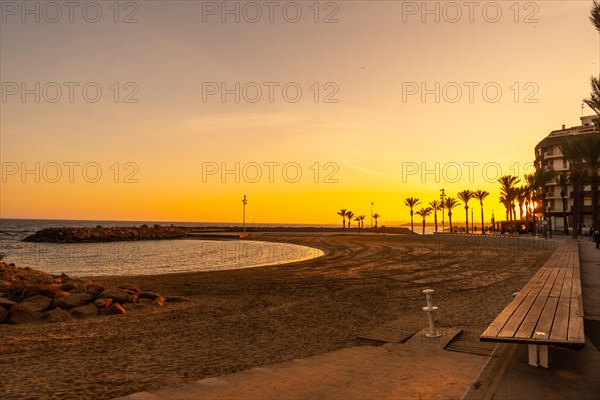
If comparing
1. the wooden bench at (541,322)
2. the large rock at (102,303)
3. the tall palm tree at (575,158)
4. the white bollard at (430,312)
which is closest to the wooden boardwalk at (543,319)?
the wooden bench at (541,322)

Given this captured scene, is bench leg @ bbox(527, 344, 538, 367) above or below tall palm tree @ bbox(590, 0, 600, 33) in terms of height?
below

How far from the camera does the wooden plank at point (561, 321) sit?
5623 millimetres

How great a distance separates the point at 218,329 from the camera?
1043 centimetres

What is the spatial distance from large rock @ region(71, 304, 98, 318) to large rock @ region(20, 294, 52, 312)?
1013 mm

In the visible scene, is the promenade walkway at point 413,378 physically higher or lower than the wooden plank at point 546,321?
lower

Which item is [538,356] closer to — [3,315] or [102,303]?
[102,303]

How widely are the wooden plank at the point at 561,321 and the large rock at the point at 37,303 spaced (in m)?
13.3

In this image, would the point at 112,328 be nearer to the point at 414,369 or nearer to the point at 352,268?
the point at 414,369

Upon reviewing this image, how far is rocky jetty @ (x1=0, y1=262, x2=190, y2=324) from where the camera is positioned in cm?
1198

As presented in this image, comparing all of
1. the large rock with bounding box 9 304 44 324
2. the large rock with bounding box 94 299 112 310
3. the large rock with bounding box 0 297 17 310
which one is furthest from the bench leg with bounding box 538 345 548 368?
the large rock with bounding box 0 297 17 310

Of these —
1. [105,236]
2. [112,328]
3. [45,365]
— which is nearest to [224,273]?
[112,328]

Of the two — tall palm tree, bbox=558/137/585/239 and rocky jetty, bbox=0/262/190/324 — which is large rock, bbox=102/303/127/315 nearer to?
rocky jetty, bbox=0/262/190/324

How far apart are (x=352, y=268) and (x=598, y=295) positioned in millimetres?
13839

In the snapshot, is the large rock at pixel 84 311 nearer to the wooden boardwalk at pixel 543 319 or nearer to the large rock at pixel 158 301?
the large rock at pixel 158 301
